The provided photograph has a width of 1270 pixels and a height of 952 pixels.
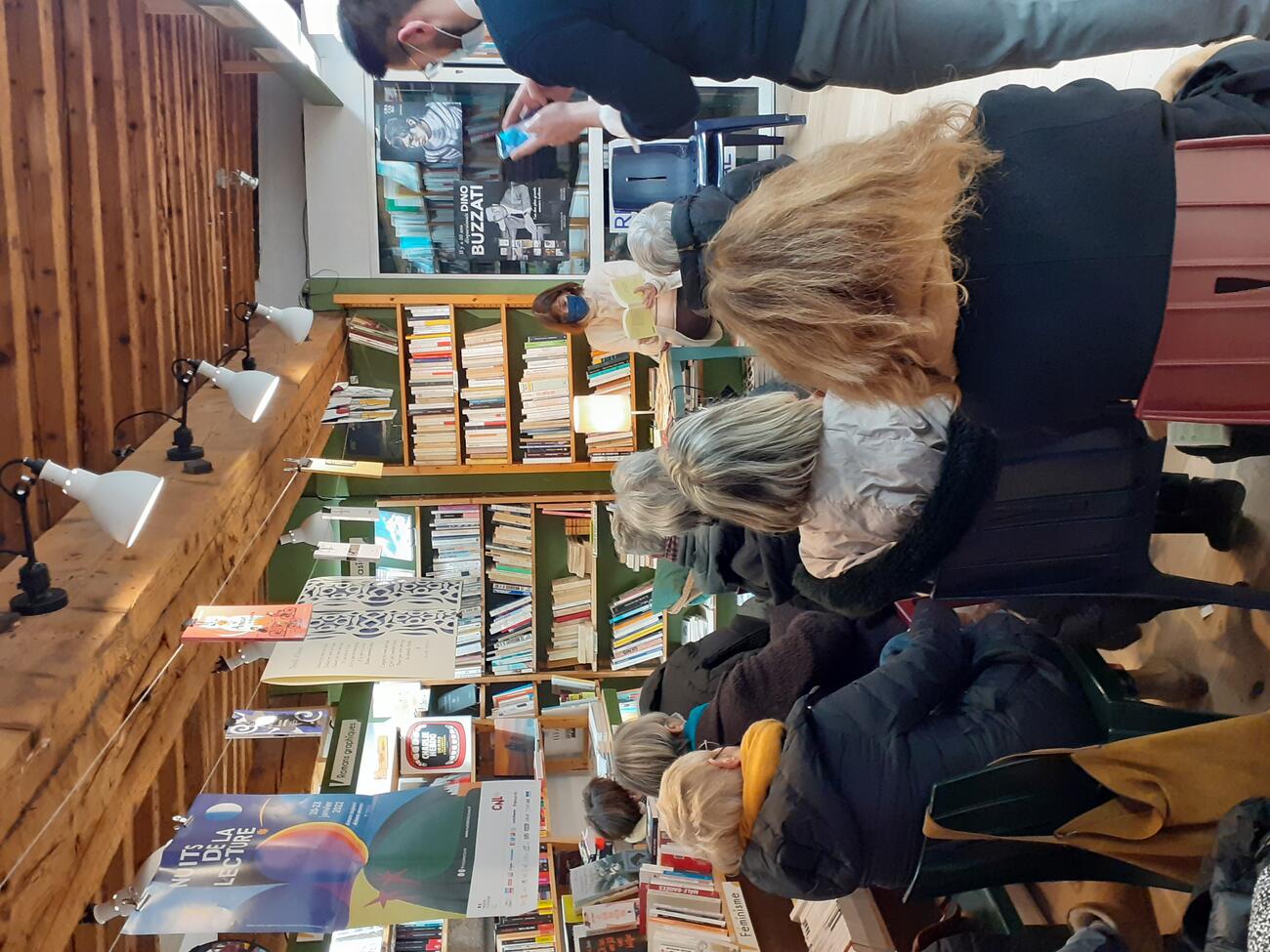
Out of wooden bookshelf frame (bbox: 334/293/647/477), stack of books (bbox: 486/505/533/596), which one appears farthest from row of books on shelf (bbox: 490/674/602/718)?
wooden bookshelf frame (bbox: 334/293/647/477)

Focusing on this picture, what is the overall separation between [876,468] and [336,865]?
1.44 meters

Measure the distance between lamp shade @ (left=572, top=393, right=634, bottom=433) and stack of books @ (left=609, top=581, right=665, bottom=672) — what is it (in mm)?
1122

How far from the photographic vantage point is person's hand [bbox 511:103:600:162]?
2.94 m

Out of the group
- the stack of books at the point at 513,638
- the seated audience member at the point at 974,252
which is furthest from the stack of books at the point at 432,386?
the seated audience member at the point at 974,252

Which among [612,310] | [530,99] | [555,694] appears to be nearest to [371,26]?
[530,99]

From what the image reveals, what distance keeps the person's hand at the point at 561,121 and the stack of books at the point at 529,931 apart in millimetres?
2569

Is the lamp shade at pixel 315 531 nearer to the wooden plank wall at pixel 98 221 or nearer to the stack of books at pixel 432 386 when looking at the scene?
the wooden plank wall at pixel 98 221

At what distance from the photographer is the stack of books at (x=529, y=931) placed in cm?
342

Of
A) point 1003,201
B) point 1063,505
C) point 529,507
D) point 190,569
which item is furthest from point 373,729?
point 1003,201

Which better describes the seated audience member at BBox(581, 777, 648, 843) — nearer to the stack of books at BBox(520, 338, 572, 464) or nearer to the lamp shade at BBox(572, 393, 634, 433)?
the lamp shade at BBox(572, 393, 634, 433)

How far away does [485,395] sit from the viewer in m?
5.23

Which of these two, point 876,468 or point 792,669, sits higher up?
point 876,468

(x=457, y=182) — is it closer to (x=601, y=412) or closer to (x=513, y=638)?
(x=601, y=412)

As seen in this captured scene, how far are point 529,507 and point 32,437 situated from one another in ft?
10.8
